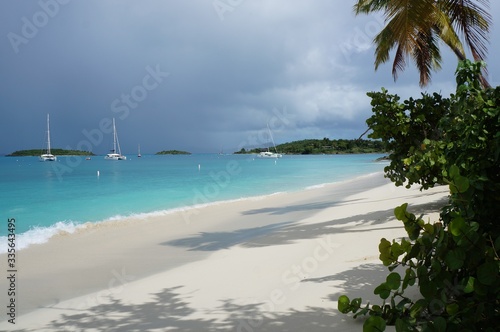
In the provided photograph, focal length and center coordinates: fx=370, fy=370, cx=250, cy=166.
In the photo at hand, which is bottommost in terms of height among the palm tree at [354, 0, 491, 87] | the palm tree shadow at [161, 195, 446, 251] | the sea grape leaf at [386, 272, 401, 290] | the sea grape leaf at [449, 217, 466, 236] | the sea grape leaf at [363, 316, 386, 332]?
the palm tree shadow at [161, 195, 446, 251]

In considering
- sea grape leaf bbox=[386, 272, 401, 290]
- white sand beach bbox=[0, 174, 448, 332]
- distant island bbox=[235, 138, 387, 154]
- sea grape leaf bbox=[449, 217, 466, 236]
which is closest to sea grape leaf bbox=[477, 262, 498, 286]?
sea grape leaf bbox=[449, 217, 466, 236]

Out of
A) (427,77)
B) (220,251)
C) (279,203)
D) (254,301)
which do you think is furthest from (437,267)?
(279,203)

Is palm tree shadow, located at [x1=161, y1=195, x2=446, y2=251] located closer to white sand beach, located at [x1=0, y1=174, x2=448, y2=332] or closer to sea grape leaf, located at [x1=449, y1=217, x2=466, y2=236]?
white sand beach, located at [x1=0, y1=174, x2=448, y2=332]

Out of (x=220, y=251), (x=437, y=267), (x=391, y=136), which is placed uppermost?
(x=391, y=136)

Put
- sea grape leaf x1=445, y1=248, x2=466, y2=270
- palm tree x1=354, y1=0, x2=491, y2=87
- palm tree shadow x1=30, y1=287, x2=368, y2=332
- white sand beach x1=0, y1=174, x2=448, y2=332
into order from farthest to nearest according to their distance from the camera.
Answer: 1. palm tree x1=354, y1=0, x2=491, y2=87
2. white sand beach x1=0, y1=174, x2=448, y2=332
3. palm tree shadow x1=30, y1=287, x2=368, y2=332
4. sea grape leaf x1=445, y1=248, x2=466, y2=270

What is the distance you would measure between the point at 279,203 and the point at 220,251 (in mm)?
9920

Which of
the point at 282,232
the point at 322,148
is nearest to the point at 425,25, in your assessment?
the point at 282,232

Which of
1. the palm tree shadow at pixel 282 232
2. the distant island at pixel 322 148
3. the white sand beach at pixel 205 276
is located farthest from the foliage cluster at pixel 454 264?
the distant island at pixel 322 148

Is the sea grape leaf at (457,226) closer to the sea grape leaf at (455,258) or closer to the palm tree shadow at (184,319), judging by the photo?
the sea grape leaf at (455,258)

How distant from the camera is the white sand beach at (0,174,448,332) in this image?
14.7 feet

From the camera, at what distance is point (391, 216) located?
11.2 m

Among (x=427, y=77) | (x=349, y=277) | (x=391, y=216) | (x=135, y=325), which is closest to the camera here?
(x=135, y=325)

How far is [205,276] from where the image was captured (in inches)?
249

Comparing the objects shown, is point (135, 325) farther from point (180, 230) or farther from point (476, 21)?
point (476, 21)
